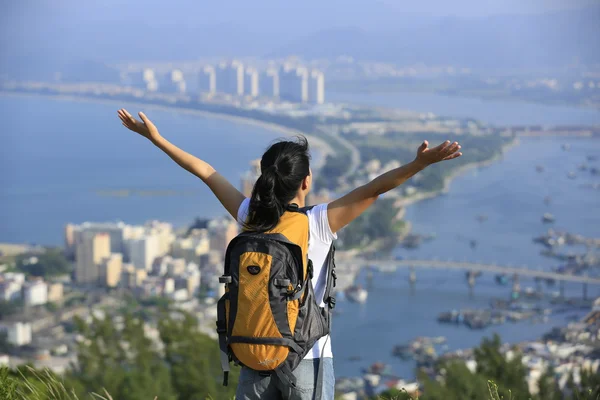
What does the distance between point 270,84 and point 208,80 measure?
8.21 ft

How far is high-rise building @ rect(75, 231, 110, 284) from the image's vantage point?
1125 cm

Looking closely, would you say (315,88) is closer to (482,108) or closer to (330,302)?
(482,108)

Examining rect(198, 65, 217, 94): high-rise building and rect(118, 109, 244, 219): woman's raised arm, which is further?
rect(198, 65, 217, 94): high-rise building

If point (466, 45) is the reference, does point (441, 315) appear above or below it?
below

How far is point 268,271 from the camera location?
645 mm

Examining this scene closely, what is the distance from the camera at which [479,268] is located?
11914mm

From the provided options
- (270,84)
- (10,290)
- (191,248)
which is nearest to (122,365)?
(10,290)

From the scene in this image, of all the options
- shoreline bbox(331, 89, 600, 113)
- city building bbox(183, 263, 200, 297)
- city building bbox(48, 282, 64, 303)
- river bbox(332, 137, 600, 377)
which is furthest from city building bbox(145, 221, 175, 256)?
shoreline bbox(331, 89, 600, 113)

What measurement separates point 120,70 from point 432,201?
78.9ft

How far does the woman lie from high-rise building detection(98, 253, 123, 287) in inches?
417

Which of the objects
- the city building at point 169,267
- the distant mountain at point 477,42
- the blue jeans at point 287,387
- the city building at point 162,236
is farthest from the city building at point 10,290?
the distant mountain at point 477,42

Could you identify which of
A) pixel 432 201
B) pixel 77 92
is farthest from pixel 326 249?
pixel 77 92

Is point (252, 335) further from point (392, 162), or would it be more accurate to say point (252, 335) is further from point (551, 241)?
point (392, 162)

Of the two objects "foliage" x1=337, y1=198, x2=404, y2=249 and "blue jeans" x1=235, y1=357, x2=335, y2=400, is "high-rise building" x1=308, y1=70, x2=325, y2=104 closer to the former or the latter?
"foliage" x1=337, y1=198, x2=404, y2=249
